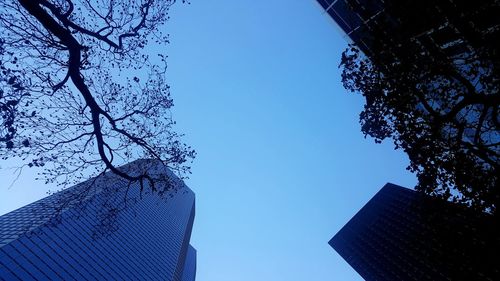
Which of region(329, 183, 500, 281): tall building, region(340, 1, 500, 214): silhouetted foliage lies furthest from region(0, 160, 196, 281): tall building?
region(329, 183, 500, 281): tall building

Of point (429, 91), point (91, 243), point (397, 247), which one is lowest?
point (429, 91)

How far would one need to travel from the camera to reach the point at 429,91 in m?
12.7

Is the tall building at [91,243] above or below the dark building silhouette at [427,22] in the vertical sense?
above

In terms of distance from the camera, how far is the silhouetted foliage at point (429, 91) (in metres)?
11.9

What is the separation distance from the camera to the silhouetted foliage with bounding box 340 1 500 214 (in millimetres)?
11859

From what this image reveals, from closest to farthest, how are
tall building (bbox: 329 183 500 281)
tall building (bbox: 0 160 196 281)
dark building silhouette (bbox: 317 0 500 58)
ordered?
1. dark building silhouette (bbox: 317 0 500 58)
2. tall building (bbox: 0 160 196 281)
3. tall building (bbox: 329 183 500 281)

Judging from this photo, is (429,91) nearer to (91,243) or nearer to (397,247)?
(91,243)

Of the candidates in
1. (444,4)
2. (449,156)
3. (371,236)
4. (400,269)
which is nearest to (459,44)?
(444,4)

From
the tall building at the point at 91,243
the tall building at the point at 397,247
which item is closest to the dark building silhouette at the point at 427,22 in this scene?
the tall building at the point at 91,243

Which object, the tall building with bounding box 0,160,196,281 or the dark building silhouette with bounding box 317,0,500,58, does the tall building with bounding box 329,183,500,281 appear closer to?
the dark building silhouette with bounding box 317,0,500,58

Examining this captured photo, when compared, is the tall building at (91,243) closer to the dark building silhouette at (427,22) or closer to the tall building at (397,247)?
the dark building silhouette at (427,22)

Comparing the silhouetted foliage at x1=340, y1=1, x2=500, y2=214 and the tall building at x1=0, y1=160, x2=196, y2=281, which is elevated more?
the tall building at x1=0, y1=160, x2=196, y2=281

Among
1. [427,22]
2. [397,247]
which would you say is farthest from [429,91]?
[397,247]

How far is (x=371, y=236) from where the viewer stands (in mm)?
93062
